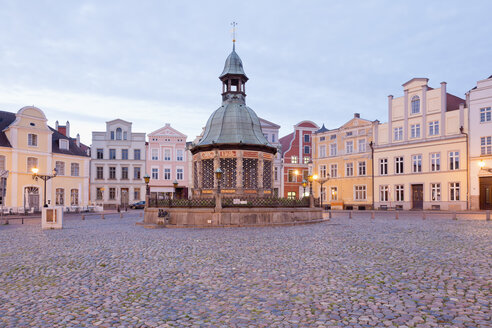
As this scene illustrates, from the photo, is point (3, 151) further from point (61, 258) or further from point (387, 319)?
point (387, 319)

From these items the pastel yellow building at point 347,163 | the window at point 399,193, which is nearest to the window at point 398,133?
the pastel yellow building at point 347,163

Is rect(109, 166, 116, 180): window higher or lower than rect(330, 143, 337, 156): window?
lower

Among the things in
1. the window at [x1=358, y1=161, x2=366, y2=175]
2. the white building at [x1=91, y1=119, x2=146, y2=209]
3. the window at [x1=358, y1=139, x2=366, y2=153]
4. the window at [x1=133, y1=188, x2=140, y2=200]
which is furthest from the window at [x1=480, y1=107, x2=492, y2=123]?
the window at [x1=133, y1=188, x2=140, y2=200]

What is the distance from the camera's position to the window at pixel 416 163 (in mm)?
45188

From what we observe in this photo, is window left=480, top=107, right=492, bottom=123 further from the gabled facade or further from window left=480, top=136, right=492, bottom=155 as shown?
the gabled facade

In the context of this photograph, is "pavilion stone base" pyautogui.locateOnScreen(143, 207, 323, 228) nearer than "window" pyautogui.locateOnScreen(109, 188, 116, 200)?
Yes

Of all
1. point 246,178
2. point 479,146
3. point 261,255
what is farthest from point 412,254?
point 479,146

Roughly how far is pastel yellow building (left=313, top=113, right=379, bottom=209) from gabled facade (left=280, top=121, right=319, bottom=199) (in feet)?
11.5

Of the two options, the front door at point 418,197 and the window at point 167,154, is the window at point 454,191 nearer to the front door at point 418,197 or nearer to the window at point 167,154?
the front door at point 418,197

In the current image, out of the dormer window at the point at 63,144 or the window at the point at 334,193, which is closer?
the dormer window at the point at 63,144

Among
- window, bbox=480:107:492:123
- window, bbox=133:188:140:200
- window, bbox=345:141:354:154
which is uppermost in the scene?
window, bbox=480:107:492:123

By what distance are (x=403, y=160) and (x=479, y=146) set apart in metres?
8.96

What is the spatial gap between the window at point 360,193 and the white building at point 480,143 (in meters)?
13.9

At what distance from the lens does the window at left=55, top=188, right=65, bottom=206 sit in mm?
48250
